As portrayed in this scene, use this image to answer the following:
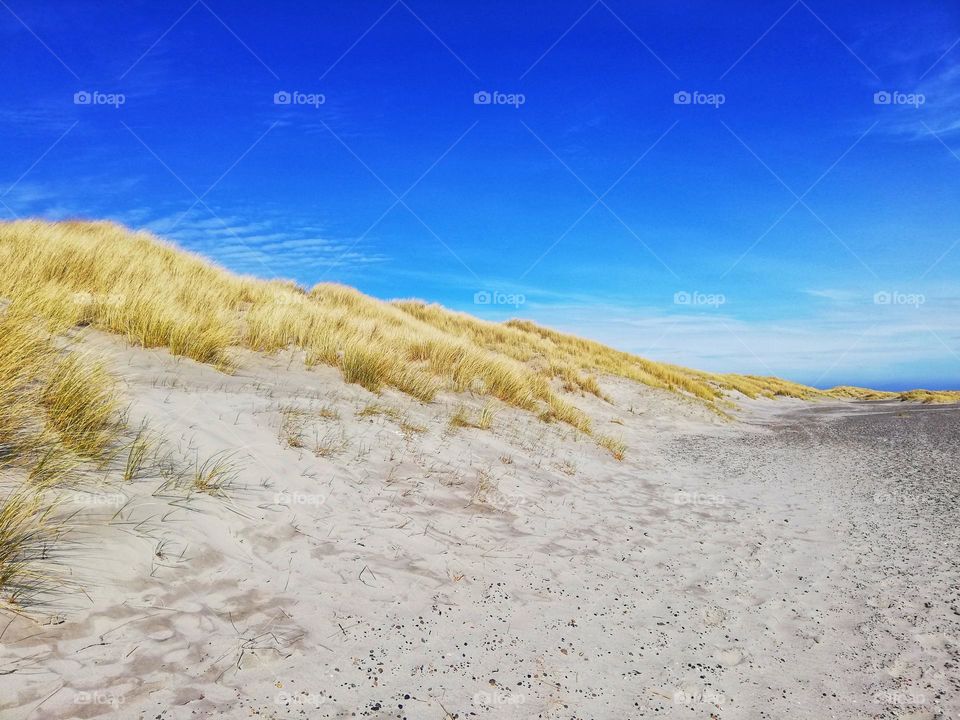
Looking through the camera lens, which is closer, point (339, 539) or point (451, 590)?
point (451, 590)

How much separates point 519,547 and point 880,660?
240 centimetres

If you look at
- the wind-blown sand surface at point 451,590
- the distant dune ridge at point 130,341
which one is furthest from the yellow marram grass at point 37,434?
the wind-blown sand surface at point 451,590

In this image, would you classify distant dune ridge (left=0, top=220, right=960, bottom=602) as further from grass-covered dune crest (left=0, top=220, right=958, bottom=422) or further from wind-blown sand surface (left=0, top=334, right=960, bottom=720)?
wind-blown sand surface (left=0, top=334, right=960, bottom=720)

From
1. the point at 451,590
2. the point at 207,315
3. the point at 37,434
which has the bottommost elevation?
the point at 451,590

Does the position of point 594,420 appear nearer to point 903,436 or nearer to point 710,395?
point 903,436

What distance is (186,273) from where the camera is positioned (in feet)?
38.5

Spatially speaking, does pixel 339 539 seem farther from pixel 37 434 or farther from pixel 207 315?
pixel 207 315

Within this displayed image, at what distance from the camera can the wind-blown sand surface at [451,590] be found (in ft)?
8.50

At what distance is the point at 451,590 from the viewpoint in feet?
12.0

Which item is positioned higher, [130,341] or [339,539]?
[130,341]

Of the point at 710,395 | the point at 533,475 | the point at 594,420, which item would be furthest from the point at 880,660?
the point at 710,395

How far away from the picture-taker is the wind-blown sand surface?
2590 millimetres

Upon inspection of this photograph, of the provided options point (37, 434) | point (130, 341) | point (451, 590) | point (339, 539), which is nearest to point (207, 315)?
point (130, 341)

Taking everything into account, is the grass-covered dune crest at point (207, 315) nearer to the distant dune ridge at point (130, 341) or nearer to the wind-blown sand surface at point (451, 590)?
the distant dune ridge at point (130, 341)
